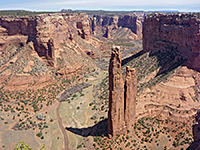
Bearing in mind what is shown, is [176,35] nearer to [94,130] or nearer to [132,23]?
[94,130]

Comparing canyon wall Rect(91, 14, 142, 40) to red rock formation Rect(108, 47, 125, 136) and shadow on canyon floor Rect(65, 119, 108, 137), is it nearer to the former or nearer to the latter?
shadow on canyon floor Rect(65, 119, 108, 137)

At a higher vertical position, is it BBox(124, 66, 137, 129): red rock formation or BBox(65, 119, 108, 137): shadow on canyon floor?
BBox(124, 66, 137, 129): red rock formation

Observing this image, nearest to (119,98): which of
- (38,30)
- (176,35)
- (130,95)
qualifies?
(130,95)

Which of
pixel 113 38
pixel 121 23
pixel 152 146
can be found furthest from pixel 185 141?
pixel 121 23

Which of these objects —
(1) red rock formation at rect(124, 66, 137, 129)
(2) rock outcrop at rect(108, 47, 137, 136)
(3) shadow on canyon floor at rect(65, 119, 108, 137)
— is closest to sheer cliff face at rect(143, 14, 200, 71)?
(1) red rock formation at rect(124, 66, 137, 129)

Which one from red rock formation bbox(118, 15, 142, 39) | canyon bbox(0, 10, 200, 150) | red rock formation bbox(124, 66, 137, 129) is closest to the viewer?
red rock formation bbox(124, 66, 137, 129)

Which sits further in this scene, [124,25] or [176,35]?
[124,25]
